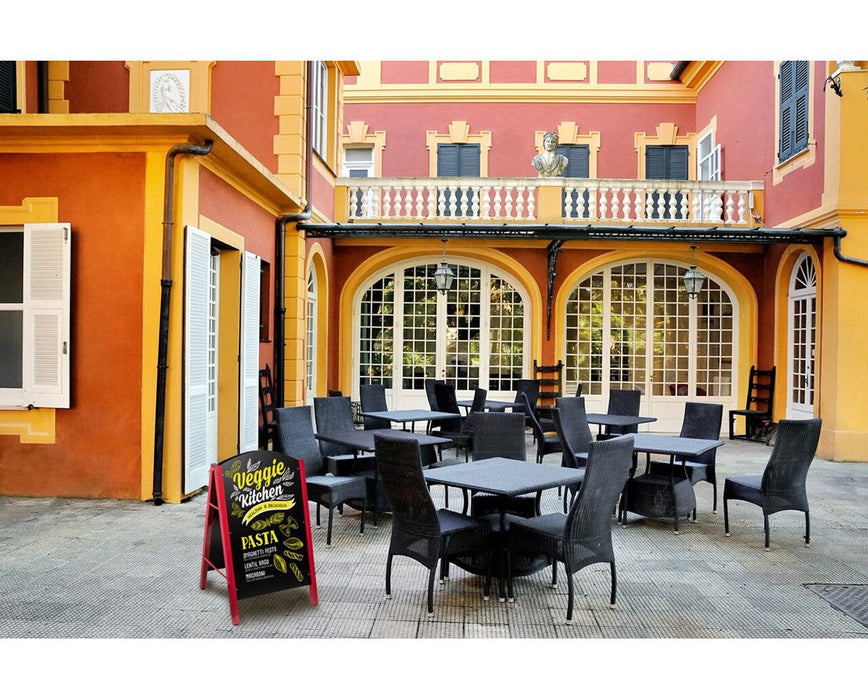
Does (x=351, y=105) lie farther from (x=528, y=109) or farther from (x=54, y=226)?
(x=54, y=226)

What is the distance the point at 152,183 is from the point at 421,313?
6.97 metres

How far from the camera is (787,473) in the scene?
5.34 meters

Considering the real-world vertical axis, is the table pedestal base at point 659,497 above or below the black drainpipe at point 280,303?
below

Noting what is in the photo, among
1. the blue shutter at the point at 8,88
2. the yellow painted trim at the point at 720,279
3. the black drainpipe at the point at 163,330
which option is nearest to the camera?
the black drainpipe at the point at 163,330

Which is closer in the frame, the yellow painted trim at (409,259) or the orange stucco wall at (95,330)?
the orange stucco wall at (95,330)

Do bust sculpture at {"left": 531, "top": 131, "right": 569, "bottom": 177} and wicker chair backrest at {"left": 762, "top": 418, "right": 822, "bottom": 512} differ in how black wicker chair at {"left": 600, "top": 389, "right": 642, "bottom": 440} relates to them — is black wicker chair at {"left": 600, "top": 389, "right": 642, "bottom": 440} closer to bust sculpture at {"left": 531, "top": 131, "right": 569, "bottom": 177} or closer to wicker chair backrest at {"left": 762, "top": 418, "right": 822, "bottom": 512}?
wicker chair backrest at {"left": 762, "top": 418, "right": 822, "bottom": 512}

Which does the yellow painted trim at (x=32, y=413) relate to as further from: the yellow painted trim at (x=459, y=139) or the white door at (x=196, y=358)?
the yellow painted trim at (x=459, y=139)

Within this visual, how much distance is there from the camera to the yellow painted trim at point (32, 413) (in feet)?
20.9

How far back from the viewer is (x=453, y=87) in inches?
587

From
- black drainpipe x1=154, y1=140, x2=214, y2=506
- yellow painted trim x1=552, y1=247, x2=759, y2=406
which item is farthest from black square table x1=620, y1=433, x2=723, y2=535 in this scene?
yellow painted trim x1=552, y1=247, x2=759, y2=406

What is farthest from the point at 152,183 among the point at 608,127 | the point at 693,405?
the point at 608,127

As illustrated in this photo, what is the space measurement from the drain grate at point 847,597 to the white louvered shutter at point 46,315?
233 inches

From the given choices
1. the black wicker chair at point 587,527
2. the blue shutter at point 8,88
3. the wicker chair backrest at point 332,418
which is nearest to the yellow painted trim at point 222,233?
the wicker chair backrest at point 332,418

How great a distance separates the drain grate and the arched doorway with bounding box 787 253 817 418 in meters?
6.48
